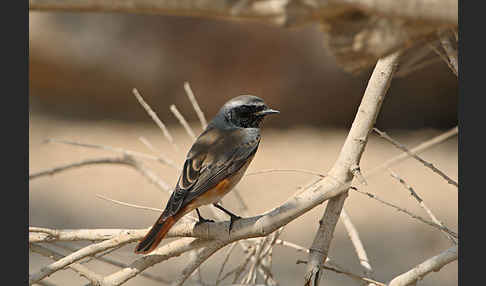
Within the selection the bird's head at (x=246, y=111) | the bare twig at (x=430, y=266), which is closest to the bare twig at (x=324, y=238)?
the bare twig at (x=430, y=266)

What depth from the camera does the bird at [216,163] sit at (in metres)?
2.58

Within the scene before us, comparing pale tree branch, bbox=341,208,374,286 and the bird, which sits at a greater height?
the bird

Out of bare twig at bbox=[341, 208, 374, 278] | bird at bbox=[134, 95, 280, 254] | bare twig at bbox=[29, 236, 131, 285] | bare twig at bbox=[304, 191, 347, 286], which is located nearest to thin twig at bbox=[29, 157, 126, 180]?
bird at bbox=[134, 95, 280, 254]

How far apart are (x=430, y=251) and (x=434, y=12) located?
427 centimetres

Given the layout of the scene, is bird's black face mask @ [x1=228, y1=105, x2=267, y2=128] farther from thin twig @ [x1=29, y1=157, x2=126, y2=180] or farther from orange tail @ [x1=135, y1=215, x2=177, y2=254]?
orange tail @ [x1=135, y1=215, x2=177, y2=254]

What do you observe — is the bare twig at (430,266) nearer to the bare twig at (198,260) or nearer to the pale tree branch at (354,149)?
the pale tree branch at (354,149)

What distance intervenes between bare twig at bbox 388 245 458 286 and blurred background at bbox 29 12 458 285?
13.3 feet

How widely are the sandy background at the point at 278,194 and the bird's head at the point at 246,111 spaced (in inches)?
78.2

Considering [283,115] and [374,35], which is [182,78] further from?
[374,35]

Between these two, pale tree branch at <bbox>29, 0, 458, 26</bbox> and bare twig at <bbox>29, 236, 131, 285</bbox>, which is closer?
pale tree branch at <bbox>29, 0, 458, 26</bbox>

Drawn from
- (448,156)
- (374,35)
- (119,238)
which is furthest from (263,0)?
(448,156)

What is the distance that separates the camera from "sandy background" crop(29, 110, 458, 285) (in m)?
5.35

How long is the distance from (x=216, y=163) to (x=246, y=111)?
410mm

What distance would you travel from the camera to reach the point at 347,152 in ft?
7.93
